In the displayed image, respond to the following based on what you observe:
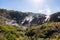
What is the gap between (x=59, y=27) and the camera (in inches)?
6668

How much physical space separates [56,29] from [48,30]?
793cm

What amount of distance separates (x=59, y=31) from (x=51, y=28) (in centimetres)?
1159

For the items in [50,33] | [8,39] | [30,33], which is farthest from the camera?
[30,33]

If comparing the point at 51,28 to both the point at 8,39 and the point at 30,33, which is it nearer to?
the point at 30,33

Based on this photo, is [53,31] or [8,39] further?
[53,31]

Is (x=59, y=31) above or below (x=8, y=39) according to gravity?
below

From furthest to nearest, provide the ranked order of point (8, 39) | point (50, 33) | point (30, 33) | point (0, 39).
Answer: point (30, 33), point (50, 33), point (8, 39), point (0, 39)

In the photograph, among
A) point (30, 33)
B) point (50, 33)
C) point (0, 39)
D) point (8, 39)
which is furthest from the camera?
point (30, 33)

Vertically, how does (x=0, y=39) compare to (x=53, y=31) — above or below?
above

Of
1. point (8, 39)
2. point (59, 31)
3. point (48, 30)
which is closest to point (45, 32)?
point (48, 30)

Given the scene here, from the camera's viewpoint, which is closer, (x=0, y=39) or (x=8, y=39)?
(x=0, y=39)

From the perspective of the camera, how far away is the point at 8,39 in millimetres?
63688

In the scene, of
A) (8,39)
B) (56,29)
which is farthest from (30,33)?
(8,39)

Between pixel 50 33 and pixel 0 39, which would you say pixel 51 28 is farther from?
pixel 0 39
